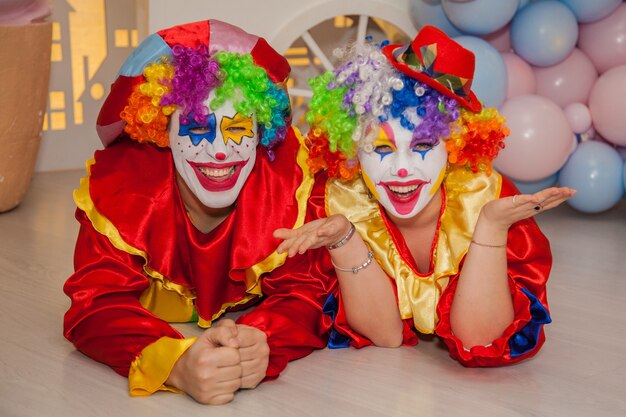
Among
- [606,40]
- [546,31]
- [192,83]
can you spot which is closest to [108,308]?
[192,83]

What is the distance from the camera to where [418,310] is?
211 cm

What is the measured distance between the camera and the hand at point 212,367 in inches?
72.1

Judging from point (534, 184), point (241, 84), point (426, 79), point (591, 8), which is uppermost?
point (426, 79)

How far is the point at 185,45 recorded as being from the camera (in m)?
2.07

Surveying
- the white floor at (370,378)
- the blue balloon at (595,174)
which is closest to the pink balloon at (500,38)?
the blue balloon at (595,174)

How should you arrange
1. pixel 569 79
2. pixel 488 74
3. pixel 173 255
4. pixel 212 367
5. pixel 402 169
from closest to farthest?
pixel 212 367 < pixel 402 169 < pixel 173 255 < pixel 488 74 < pixel 569 79

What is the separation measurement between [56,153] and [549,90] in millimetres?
2504

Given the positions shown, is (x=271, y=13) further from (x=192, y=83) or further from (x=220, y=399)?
(x=220, y=399)

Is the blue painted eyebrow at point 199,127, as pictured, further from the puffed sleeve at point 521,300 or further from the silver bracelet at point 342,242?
the puffed sleeve at point 521,300

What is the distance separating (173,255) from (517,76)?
1.83m

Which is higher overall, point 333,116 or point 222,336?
point 333,116

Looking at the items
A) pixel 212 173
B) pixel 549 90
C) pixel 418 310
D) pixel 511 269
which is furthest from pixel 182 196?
pixel 549 90

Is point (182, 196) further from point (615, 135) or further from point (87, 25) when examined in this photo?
point (87, 25)

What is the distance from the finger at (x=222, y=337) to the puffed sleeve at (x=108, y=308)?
0.49 feet
